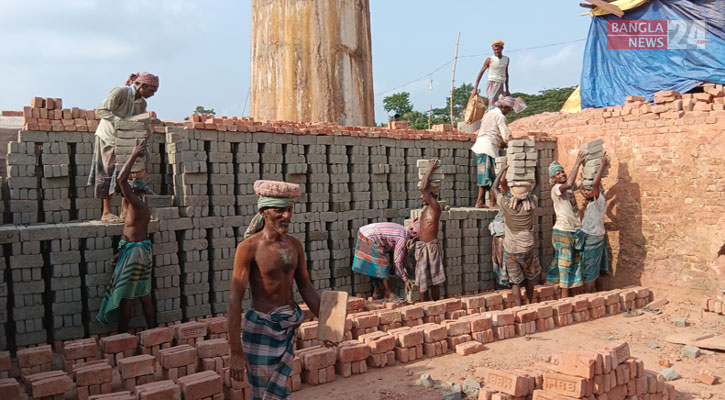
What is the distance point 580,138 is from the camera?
10.6 m

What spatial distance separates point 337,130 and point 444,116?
77.3 feet

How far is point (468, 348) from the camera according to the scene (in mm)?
6516

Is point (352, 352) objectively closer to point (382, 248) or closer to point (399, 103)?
point (382, 248)

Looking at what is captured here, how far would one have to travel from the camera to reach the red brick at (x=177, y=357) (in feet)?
17.8

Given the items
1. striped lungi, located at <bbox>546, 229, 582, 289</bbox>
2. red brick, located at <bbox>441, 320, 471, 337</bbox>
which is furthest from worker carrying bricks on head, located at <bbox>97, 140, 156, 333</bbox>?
striped lungi, located at <bbox>546, 229, 582, 289</bbox>

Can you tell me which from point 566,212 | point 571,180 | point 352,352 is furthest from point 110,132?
point 566,212

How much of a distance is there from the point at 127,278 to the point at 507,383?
4.28 meters

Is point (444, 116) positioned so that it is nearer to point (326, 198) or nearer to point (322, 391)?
point (326, 198)

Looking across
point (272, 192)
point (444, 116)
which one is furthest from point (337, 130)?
point (444, 116)

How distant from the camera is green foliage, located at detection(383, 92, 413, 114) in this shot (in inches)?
1281

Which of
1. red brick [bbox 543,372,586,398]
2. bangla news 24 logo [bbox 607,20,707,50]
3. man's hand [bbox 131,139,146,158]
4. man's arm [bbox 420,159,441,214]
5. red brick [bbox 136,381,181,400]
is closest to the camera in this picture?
red brick [bbox 136,381,181,400]

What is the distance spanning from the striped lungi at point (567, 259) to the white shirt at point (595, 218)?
0.89 ft

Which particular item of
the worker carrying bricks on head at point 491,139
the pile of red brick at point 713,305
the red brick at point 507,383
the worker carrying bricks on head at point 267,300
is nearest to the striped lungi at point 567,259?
the worker carrying bricks on head at point 491,139

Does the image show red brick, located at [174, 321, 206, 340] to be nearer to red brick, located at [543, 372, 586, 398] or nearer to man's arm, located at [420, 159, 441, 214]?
man's arm, located at [420, 159, 441, 214]
